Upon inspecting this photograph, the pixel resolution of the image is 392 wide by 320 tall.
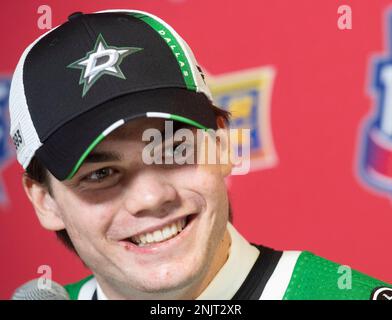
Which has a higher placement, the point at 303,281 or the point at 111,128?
the point at 111,128

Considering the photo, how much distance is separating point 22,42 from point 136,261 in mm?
1027

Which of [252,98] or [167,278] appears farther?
[252,98]

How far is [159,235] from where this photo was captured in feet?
2.57

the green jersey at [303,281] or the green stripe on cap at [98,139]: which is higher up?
the green stripe on cap at [98,139]

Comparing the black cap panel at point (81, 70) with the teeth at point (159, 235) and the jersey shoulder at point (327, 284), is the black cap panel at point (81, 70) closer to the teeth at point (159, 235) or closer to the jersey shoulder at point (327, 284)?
the teeth at point (159, 235)

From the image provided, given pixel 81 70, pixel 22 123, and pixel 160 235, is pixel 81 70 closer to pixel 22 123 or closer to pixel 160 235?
pixel 22 123

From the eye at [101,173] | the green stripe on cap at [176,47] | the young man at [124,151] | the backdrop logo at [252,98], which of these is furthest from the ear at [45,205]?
the backdrop logo at [252,98]

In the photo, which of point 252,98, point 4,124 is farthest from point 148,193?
point 4,124

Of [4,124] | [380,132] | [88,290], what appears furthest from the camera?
[4,124]

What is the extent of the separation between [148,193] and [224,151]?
173 millimetres

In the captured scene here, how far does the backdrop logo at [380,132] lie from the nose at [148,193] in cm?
88

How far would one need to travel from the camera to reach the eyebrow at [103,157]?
0.75 m
